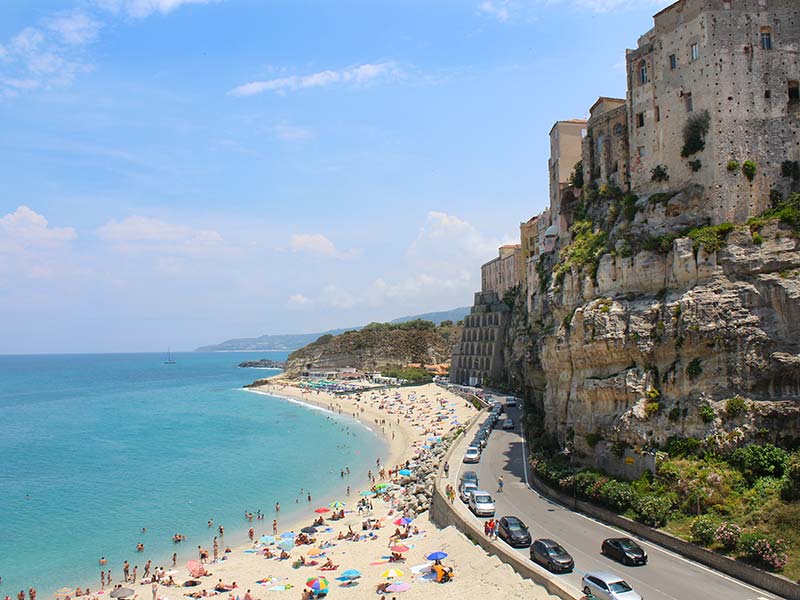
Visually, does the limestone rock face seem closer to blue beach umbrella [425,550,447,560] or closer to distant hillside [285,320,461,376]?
blue beach umbrella [425,550,447,560]

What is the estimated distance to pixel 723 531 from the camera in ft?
61.9

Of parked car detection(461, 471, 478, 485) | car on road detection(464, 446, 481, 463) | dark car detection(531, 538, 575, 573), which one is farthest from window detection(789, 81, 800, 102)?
car on road detection(464, 446, 481, 463)

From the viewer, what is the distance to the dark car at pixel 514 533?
67.5 feet

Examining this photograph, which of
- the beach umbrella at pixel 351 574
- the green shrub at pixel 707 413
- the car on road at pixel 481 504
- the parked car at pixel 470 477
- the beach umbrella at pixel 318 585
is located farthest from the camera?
the parked car at pixel 470 477

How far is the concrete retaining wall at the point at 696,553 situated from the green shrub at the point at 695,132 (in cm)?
1669

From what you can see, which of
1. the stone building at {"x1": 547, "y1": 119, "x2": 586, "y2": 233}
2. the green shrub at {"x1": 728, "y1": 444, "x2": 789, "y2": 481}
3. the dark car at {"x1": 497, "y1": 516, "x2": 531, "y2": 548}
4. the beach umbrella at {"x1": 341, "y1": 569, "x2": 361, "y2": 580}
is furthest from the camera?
the stone building at {"x1": 547, "y1": 119, "x2": 586, "y2": 233}

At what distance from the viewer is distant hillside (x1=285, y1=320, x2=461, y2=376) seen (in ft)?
400

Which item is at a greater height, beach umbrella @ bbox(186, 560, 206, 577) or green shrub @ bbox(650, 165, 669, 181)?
green shrub @ bbox(650, 165, 669, 181)

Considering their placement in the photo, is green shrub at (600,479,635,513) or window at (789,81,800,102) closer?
green shrub at (600,479,635,513)

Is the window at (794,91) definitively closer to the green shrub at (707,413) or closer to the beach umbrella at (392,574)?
the green shrub at (707,413)

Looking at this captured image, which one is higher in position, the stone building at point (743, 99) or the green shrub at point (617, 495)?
the stone building at point (743, 99)

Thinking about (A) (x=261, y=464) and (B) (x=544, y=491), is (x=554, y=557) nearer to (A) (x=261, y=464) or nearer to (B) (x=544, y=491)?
(B) (x=544, y=491)

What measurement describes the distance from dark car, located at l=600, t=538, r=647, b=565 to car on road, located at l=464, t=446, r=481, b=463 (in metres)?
15.1

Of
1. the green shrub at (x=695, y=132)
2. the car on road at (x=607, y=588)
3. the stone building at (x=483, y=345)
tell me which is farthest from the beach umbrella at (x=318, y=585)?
the stone building at (x=483, y=345)
